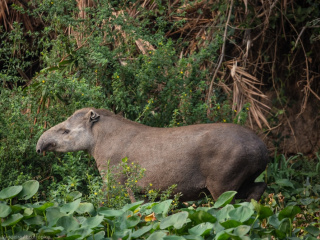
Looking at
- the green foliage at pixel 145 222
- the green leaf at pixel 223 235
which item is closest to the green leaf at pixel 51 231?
the green foliage at pixel 145 222

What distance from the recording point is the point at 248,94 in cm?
811

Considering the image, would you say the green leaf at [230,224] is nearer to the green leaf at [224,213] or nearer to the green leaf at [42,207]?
the green leaf at [224,213]

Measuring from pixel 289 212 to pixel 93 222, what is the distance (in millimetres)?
1364

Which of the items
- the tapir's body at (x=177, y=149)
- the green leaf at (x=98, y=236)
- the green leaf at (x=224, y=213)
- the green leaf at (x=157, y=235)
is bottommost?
the tapir's body at (x=177, y=149)

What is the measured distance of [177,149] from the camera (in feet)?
20.2

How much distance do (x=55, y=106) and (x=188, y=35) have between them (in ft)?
9.11

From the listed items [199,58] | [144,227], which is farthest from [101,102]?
[144,227]

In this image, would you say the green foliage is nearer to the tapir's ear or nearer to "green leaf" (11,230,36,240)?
"green leaf" (11,230,36,240)

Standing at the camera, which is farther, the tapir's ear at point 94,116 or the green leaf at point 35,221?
the tapir's ear at point 94,116

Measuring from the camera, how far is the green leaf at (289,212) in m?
4.37

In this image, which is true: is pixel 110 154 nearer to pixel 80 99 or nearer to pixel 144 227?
pixel 80 99

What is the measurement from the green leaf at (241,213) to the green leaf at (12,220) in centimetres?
142

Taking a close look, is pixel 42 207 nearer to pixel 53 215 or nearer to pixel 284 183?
pixel 53 215

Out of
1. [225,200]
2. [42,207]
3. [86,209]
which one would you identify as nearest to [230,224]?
[225,200]
